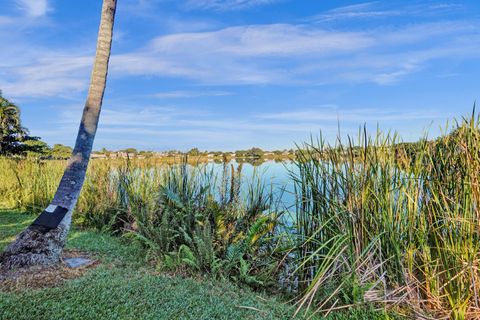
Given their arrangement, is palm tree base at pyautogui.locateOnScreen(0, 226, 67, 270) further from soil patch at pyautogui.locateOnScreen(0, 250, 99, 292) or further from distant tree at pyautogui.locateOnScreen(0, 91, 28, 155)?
distant tree at pyautogui.locateOnScreen(0, 91, 28, 155)

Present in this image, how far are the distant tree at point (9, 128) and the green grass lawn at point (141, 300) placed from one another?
57.8 feet

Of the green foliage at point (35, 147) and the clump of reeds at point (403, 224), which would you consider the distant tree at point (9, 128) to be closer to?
the green foliage at point (35, 147)

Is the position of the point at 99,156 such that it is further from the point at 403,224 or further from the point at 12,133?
the point at 12,133

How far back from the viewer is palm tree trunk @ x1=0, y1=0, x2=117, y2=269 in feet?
13.2

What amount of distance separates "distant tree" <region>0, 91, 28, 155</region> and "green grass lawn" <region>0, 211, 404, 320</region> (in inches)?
693

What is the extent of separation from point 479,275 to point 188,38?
8.11m

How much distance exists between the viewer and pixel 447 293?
2887 millimetres

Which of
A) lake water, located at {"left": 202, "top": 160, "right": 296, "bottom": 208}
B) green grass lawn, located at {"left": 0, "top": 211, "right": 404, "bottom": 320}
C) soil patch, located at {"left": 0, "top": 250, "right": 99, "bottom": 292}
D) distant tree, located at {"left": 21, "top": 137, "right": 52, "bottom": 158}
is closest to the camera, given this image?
green grass lawn, located at {"left": 0, "top": 211, "right": 404, "bottom": 320}

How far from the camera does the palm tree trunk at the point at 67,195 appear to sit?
403 cm

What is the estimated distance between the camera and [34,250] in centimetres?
404

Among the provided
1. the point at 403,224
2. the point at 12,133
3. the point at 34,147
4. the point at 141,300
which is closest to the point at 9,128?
the point at 12,133

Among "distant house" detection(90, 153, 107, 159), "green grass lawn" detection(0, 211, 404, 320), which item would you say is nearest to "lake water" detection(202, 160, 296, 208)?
"green grass lawn" detection(0, 211, 404, 320)

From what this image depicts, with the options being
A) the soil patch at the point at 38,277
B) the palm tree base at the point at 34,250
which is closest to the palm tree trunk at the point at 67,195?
the palm tree base at the point at 34,250

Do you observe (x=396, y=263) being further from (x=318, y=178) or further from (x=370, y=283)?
(x=318, y=178)
